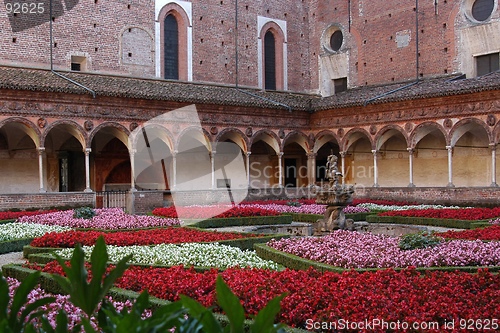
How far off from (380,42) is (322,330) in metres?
27.9

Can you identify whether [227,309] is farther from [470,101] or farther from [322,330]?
[470,101]

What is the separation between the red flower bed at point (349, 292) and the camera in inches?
219

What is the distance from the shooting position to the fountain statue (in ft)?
50.6

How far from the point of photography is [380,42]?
103 ft

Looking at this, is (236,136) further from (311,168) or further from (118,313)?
(118,313)

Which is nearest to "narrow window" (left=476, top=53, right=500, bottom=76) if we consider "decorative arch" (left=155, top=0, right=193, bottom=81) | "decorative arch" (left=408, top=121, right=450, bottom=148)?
"decorative arch" (left=408, top=121, right=450, bottom=148)

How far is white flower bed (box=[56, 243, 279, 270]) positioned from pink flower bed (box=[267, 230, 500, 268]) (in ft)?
2.43

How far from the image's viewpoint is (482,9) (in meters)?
27.7

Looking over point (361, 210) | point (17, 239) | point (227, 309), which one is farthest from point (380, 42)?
point (227, 309)

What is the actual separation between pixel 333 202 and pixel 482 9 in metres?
17.1

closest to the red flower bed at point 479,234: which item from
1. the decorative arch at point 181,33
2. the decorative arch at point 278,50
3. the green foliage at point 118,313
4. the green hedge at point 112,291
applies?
the green hedge at point 112,291

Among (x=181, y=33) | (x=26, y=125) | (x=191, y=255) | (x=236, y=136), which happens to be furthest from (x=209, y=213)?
(x=181, y=33)

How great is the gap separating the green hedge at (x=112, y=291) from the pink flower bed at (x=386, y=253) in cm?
368

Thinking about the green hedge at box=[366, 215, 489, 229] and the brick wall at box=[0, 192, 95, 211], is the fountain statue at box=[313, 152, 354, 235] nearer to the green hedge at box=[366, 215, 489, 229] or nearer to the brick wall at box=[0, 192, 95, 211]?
the green hedge at box=[366, 215, 489, 229]
